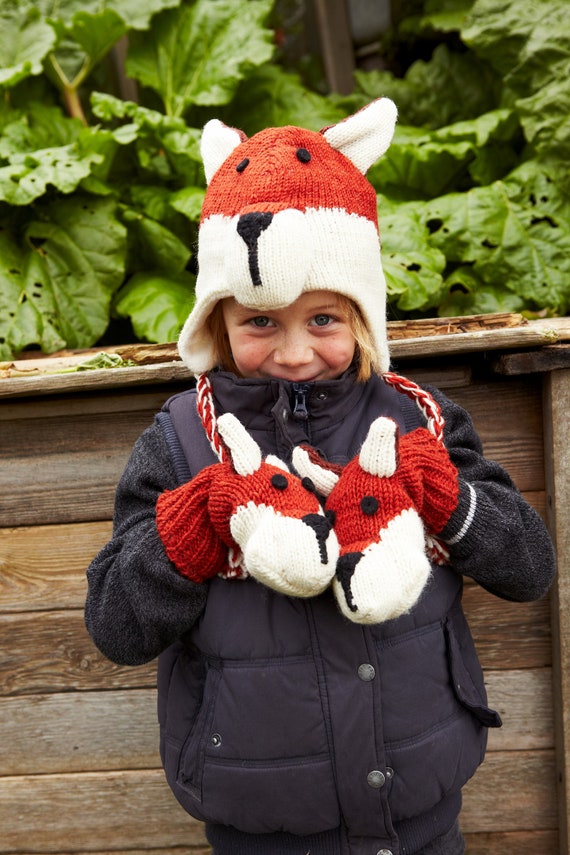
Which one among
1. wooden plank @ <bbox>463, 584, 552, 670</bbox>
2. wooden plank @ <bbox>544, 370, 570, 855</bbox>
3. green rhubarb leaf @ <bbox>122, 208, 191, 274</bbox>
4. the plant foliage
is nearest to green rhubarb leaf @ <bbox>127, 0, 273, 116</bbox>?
the plant foliage

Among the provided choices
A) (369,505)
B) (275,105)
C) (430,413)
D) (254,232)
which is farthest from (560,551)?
(275,105)

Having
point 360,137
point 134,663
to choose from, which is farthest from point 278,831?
point 360,137

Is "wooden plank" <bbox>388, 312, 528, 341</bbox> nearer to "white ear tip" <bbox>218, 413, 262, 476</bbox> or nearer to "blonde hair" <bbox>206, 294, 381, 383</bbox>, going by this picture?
"blonde hair" <bbox>206, 294, 381, 383</bbox>

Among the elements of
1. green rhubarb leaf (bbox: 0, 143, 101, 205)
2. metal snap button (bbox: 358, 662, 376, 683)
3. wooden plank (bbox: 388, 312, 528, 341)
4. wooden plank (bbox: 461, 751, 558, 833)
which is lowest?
wooden plank (bbox: 461, 751, 558, 833)

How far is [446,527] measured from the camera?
51.6 inches

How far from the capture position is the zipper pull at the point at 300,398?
134 cm

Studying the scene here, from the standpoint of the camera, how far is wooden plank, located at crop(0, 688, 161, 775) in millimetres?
1955

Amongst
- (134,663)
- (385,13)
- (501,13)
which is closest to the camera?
(134,663)

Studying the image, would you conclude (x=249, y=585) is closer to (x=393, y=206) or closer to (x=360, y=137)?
(x=360, y=137)

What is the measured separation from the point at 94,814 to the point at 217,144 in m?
1.54

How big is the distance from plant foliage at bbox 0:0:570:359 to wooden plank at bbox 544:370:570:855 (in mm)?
563

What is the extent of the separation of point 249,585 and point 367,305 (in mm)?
484

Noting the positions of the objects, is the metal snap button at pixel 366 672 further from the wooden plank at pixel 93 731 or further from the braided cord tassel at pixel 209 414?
the wooden plank at pixel 93 731

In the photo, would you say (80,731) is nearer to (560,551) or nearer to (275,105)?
(560,551)
